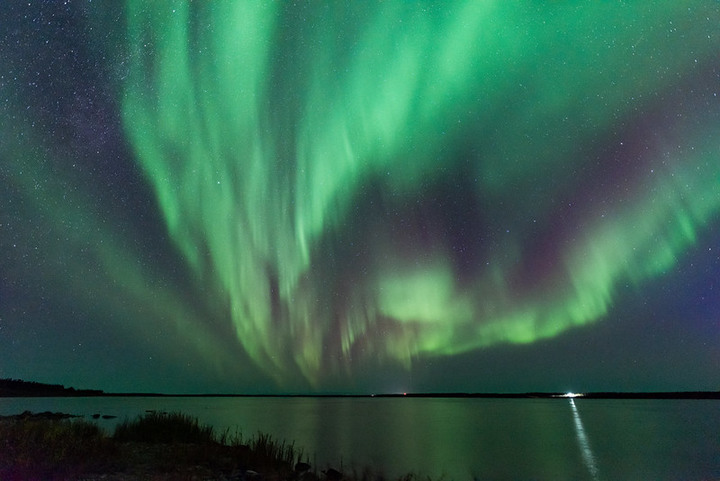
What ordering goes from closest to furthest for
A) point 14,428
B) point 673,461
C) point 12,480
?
point 12,480
point 14,428
point 673,461

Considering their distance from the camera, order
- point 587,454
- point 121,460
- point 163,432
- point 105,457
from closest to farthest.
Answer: point 105,457
point 121,460
point 163,432
point 587,454

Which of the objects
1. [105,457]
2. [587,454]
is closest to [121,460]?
[105,457]

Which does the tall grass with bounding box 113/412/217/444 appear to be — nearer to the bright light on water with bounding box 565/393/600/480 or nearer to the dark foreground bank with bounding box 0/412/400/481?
the dark foreground bank with bounding box 0/412/400/481

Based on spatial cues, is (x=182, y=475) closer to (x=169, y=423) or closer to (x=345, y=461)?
(x=169, y=423)

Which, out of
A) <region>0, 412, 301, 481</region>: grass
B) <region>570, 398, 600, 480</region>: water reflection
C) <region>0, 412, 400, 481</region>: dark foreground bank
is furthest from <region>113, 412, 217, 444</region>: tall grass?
<region>570, 398, 600, 480</region>: water reflection

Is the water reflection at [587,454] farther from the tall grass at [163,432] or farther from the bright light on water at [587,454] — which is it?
the tall grass at [163,432]

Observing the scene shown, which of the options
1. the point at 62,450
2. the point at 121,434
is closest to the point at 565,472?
the point at 121,434

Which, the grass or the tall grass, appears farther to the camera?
the tall grass

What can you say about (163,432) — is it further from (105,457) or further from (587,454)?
(587,454)

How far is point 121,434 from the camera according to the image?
31.1 meters

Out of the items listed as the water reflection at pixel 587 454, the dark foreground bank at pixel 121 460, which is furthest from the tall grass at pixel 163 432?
the water reflection at pixel 587 454

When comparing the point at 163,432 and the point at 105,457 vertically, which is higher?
the point at 163,432

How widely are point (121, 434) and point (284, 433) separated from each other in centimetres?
2899

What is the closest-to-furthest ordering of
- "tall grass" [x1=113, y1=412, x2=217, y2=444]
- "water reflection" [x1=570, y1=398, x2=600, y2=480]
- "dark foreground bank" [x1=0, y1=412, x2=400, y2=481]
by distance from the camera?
"dark foreground bank" [x1=0, y1=412, x2=400, y2=481] < "tall grass" [x1=113, y1=412, x2=217, y2=444] < "water reflection" [x1=570, y1=398, x2=600, y2=480]
